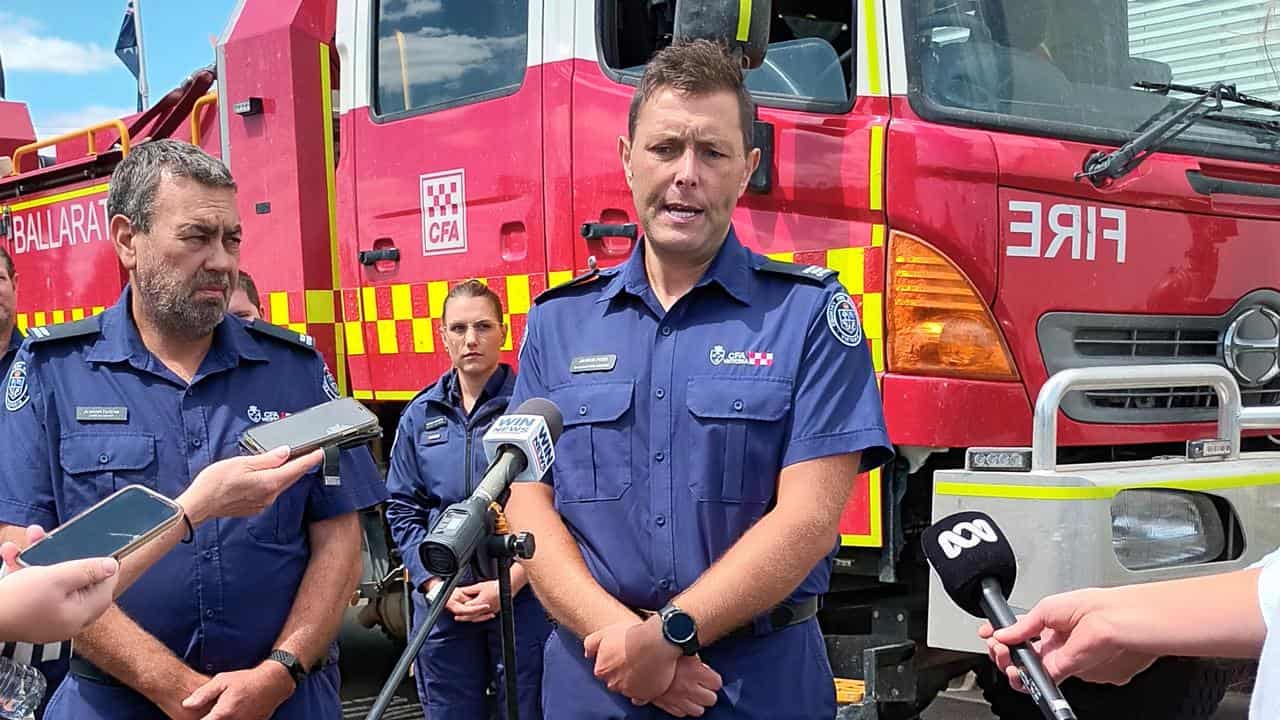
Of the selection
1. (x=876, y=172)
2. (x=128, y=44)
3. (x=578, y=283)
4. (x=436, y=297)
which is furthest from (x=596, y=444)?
(x=128, y=44)

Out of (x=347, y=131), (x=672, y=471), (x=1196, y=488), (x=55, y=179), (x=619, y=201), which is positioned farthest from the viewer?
(x=55, y=179)

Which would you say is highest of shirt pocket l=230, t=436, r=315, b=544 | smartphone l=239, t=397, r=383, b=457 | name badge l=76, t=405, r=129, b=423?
name badge l=76, t=405, r=129, b=423

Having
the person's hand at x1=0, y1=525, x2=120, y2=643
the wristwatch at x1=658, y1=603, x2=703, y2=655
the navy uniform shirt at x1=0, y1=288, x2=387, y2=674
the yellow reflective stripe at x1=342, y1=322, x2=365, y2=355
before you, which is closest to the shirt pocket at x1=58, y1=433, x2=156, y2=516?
the navy uniform shirt at x1=0, y1=288, x2=387, y2=674

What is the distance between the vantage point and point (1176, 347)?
307cm

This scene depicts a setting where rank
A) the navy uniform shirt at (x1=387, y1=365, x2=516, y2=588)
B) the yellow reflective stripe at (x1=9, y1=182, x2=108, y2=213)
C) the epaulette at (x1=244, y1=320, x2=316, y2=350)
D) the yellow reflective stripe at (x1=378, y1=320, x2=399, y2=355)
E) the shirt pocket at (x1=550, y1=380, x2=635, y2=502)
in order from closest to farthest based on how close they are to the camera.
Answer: the shirt pocket at (x1=550, y1=380, x2=635, y2=502) → the epaulette at (x1=244, y1=320, x2=316, y2=350) → the navy uniform shirt at (x1=387, y1=365, x2=516, y2=588) → the yellow reflective stripe at (x1=378, y1=320, x2=399, y2=355) → the yellow reflective stripe at (x1=9, y1=182, x2=108, y2=213)

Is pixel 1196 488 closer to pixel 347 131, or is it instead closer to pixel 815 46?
pixel 815 46

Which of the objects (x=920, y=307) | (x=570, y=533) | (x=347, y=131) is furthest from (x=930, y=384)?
(x=347, y=131)

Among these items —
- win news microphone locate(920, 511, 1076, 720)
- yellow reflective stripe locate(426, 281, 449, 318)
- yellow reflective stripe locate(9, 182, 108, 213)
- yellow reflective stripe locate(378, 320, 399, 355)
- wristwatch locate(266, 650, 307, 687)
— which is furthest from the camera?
yellow reflective stripe locate(9, 182, 108, 213)

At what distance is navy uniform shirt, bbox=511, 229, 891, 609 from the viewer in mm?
2014

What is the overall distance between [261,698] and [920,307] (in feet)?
5.28

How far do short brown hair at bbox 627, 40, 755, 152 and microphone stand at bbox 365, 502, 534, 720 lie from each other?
2.77 ft

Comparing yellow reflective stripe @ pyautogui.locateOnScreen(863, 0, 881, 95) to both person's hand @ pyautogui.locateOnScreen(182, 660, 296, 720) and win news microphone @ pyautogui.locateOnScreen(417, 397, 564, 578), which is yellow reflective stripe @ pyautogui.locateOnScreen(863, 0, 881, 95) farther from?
person's hand @ pyautogui.locateOnScreen(182, 660, 296, 720)

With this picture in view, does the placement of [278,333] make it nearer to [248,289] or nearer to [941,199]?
[941,199]

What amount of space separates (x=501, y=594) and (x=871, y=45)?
1.80 metres
